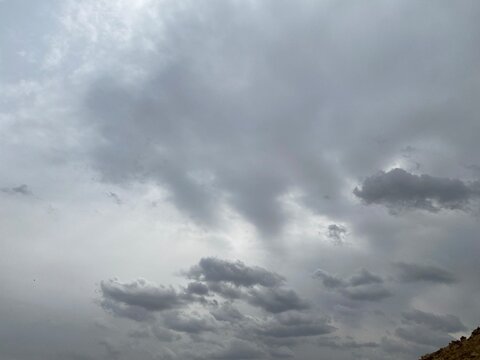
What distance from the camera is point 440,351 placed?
65.3 metres

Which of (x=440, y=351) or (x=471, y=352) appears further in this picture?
(x=440, y=351)

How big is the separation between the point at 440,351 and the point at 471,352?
772 cm

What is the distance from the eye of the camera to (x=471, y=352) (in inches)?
2282
